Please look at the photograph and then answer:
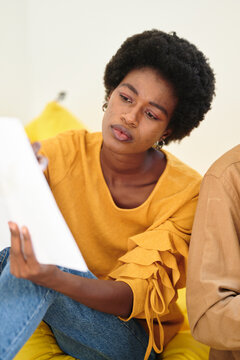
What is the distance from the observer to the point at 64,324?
1069mm

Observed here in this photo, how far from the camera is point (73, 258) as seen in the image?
757 mm

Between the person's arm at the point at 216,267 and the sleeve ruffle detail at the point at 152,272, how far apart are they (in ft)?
0.50

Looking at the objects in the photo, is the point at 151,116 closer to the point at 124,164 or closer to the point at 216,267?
the point at 124,164

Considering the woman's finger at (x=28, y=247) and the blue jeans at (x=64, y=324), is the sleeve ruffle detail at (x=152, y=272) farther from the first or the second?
A: the woman's finger at (x=28, y=247)

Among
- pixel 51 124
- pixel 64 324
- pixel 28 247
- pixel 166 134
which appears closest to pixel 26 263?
pixel 28 247

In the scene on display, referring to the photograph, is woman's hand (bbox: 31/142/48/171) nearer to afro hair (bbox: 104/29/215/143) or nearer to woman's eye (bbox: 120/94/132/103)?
woman's eye (bbox: 120/94/132/103)

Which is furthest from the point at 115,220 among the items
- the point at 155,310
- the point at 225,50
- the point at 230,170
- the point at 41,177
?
the point at 225,50

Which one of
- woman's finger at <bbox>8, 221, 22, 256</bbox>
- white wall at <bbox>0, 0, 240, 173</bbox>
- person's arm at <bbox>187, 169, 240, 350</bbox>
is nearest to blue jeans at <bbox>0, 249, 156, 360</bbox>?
woman's finger at <bbox>8, 221, 22, 256</bbox>

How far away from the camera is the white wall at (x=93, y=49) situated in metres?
2.00

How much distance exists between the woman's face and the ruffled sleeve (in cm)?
21

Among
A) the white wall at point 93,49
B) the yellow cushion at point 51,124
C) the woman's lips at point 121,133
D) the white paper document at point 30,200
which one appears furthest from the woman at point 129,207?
the yellow cushion at point 51,124

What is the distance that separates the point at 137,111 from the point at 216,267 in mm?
431

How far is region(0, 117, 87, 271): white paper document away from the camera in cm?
77

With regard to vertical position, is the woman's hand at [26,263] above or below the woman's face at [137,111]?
below
